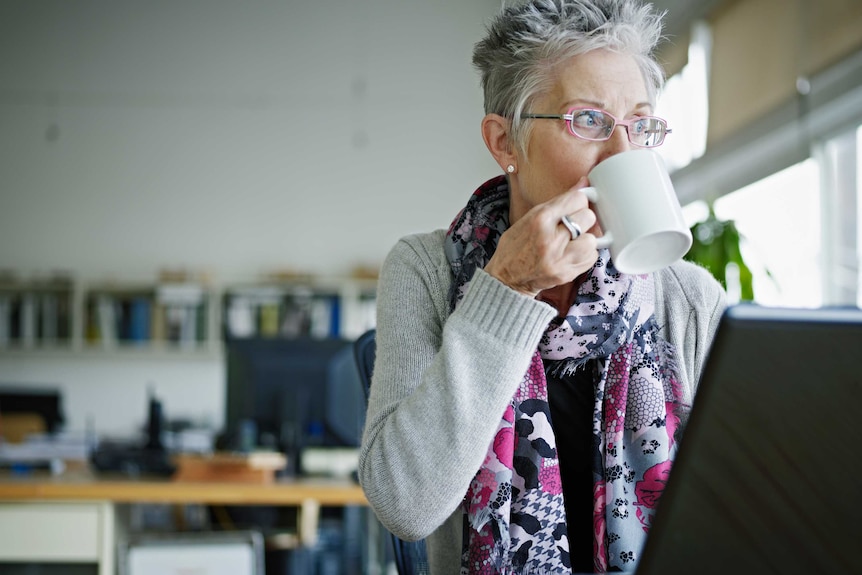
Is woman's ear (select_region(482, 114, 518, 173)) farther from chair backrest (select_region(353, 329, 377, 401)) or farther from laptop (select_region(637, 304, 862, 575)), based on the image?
laptop (select_region(637, 304, 862, 575))

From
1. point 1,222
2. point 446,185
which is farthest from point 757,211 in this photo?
point 1,222

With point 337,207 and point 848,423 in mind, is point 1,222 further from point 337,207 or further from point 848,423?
point 848,423

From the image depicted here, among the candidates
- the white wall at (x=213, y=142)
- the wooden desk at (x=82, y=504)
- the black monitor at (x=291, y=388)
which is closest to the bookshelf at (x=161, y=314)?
the white wall at (x=213, y=142)

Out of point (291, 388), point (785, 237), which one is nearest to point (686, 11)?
point (785, 237)

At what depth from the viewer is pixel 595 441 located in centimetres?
111

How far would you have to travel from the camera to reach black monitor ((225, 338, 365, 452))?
302 cm

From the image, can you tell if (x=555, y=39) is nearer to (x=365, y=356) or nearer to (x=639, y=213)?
(x=639, y=213)

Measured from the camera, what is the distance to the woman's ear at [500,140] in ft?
3.96

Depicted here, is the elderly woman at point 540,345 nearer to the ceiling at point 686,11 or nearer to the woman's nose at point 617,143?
the woman's nose at point 617,143

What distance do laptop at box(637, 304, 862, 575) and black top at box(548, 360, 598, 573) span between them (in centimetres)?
65

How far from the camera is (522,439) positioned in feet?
3.58

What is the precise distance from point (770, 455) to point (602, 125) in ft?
2.27

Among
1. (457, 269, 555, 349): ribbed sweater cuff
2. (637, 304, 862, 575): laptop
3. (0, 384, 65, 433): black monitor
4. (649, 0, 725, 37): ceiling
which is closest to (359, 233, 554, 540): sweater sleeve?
(457, 269, 555, 349): ribbed sweater cuff

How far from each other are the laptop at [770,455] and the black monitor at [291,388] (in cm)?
254
